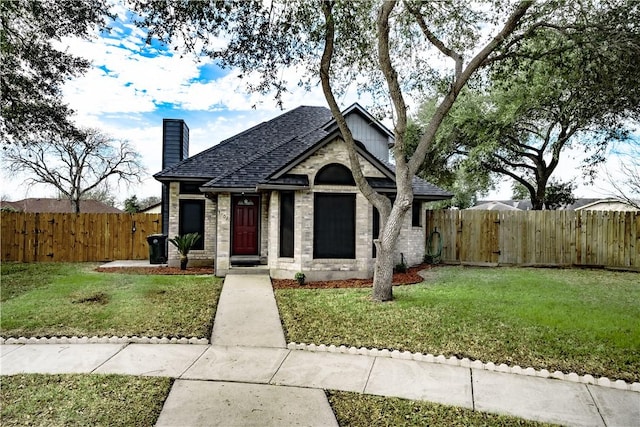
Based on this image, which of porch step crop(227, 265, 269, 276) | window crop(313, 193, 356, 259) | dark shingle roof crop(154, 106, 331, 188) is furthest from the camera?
dark shingle roof crop(154, 106, 331, 188)

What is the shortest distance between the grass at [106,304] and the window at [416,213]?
725cm

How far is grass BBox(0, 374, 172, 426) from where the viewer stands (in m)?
3.73

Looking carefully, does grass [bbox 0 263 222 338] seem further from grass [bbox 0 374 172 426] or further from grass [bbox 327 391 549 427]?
grass [bbox 327 391 549 427]

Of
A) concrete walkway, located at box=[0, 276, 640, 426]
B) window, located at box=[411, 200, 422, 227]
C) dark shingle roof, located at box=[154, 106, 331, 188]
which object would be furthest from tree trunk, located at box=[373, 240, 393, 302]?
window, located at box=[411, 200, 422, 227]

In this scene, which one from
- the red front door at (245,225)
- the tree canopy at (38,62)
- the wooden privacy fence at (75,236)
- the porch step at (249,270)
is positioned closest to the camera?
the tree canopy at (38,62)

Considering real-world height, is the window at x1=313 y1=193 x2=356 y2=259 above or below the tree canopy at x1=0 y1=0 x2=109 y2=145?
below

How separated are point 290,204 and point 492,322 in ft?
20.8

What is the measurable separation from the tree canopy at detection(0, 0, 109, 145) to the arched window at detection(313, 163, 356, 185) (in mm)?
6286

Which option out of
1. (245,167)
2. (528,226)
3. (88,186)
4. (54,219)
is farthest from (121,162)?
(528,226)

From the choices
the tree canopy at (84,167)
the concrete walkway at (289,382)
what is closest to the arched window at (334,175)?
the concrete walkway at (289,382)

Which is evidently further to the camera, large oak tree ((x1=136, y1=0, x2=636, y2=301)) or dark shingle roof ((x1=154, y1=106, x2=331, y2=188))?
dark shingle roof ((x1=154, y1=106, x2=331, y2=188))

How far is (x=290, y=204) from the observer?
11242 mm

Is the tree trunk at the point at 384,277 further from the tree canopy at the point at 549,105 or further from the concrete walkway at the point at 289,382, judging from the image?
the tree canopy at the point at 549,105

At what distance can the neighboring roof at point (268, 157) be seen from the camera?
10969 millimetres
